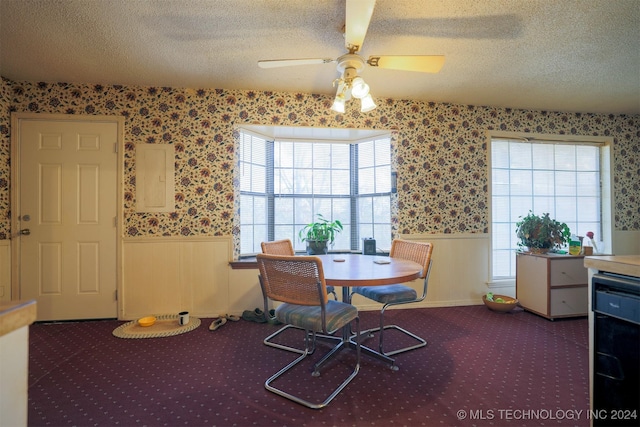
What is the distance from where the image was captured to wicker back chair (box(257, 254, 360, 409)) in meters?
1.63

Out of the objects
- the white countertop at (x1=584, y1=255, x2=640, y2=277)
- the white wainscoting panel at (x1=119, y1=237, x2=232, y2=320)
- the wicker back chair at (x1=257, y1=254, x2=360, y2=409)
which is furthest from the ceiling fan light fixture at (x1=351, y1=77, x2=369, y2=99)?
the white wainscoting panel at (x1=119, y1=237, x2=232, y2=320)

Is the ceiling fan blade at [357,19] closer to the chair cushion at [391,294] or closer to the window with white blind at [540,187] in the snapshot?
the chair cushion at [391,294]

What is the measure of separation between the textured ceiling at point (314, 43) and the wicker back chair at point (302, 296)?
1583 mm

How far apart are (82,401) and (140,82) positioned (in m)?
2.67

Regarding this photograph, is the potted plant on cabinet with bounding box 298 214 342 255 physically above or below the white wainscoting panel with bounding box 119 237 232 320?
above

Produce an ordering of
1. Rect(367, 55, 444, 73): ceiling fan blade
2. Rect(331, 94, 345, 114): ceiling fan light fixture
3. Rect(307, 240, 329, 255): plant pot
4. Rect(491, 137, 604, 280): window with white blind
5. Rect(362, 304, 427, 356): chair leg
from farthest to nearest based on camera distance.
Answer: Rect(491, 137, 604, 280): window with white blind, Rect(307, 240, 329, 255): plant pot, Rect(362, 304, 427, 356): chair leg, Rect(331, 94, 345, 114): ceiling fan light fixture, Rect(367, 55, 444, 73): ceiling fan blade

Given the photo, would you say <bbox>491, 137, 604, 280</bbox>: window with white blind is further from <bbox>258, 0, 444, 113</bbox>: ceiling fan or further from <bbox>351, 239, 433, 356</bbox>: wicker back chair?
<bbox>258, 0, 444, 113</bbox>: ceiling fan

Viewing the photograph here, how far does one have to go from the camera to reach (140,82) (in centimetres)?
293

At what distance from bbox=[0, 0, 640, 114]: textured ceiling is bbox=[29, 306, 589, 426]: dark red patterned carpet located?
2.32 meters

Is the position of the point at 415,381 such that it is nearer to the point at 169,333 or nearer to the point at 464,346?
the point at 464,346

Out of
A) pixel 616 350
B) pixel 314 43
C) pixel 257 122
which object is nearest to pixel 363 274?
pixel 616 350

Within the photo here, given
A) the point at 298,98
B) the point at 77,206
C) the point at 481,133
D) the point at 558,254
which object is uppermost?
the point at 298,98

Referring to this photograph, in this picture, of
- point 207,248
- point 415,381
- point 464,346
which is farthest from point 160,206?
point 464,346

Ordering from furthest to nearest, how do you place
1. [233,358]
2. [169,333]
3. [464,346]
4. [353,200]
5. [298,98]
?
[353,200] < [298,98] < [169,333] < [464,346] < [233,358]
